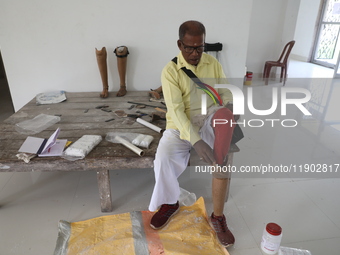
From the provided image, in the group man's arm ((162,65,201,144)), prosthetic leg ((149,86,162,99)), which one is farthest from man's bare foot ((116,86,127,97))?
man's arm ((162,65,201,144))

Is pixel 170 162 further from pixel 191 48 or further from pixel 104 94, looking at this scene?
pixel 104 94

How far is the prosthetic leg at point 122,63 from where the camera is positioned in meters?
2.50

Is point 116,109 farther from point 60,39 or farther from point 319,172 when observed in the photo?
point 319,172

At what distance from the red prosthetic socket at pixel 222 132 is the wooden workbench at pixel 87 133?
388 mm

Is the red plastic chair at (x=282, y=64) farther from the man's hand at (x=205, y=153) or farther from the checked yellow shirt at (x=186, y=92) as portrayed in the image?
the man's hand at (x=205, y=153)

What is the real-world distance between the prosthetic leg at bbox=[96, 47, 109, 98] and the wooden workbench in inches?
2.8

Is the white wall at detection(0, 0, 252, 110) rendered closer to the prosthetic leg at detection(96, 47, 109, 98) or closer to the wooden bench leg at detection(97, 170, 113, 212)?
the prosthetic leg at detection(96, 47, 109, 98)

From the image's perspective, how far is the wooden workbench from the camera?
1.50 m

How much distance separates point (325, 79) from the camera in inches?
202

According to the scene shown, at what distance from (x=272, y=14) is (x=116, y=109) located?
402 centimetres

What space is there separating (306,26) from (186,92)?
21.4 ft

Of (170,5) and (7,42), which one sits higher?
(170,5)

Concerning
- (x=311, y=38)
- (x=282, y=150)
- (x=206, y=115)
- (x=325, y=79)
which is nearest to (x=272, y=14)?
(x=325, y=79)

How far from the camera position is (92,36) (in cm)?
257
